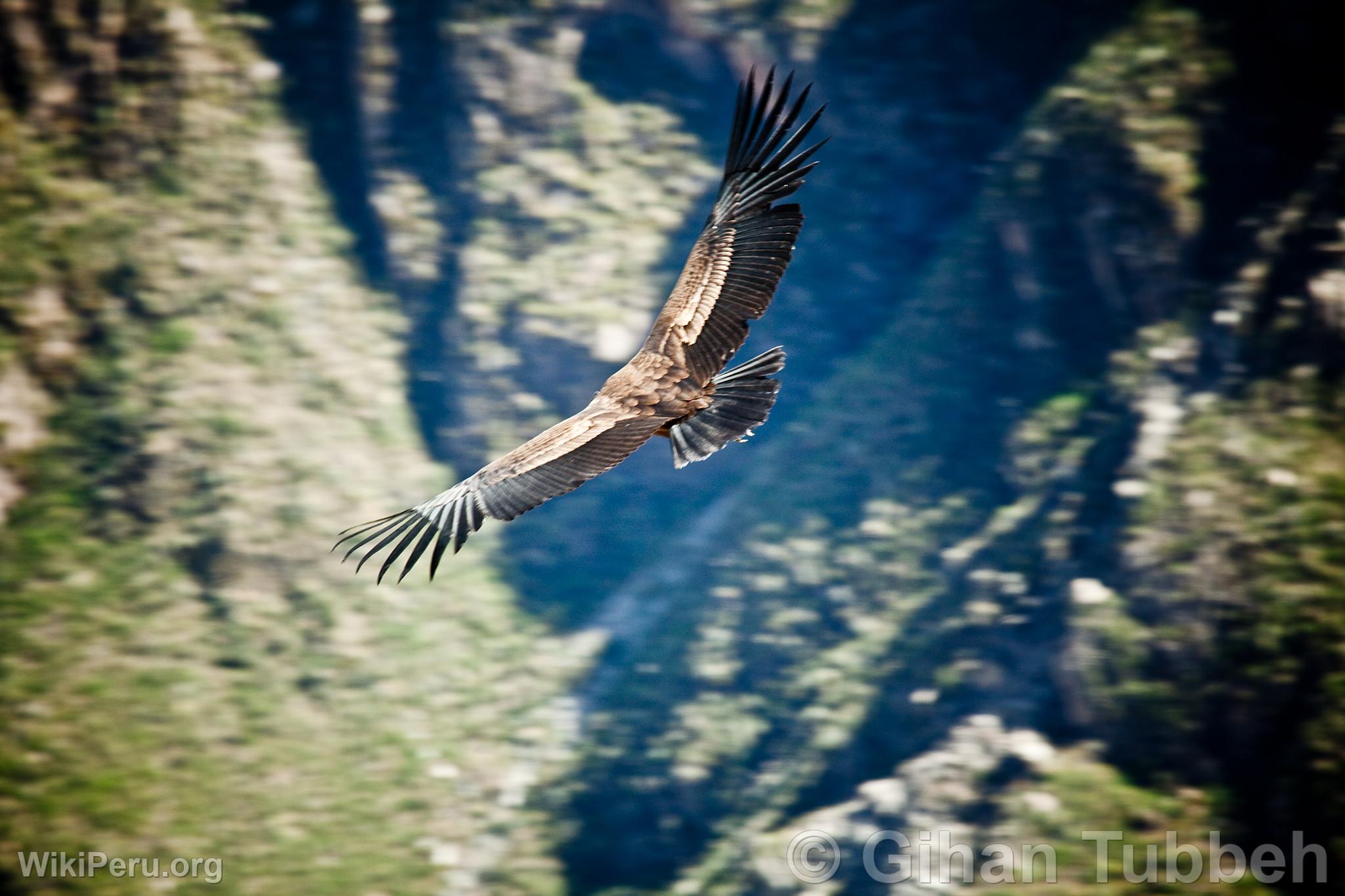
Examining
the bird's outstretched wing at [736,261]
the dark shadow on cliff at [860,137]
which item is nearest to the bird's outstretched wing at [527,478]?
the bird's outstretched wing at [736,261]

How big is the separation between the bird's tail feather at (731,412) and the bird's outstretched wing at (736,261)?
0.84 feet

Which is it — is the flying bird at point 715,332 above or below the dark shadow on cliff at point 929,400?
above

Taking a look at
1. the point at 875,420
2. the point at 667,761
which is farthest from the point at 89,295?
the point at 875,420

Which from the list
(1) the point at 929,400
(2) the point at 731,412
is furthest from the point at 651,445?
(2) the point at 731,412

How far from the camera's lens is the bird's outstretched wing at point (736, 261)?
637 cm

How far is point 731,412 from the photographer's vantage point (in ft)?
21.9

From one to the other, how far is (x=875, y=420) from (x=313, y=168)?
7261mm

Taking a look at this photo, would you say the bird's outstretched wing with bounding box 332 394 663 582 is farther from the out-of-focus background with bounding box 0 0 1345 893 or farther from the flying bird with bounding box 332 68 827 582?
the out-of-focus background with bounding box 0 0 1345 893

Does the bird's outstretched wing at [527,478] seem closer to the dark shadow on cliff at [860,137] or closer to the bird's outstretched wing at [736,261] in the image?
the bird's outstretched wing at [736,261]

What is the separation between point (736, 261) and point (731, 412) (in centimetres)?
91

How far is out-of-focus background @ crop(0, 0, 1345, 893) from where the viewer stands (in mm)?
9453

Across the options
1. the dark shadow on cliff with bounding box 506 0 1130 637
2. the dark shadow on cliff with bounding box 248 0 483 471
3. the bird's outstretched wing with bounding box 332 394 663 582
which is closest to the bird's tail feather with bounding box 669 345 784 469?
the bird's outstretched wing with bounding box 332 394 663 582

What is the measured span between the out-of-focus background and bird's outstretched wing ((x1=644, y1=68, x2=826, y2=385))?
518 centimetres

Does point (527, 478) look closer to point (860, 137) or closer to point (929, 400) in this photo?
point (929, 400)
